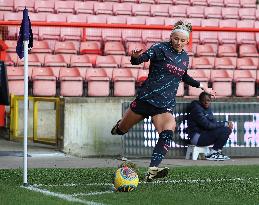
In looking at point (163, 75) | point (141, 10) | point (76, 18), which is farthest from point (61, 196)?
point (141, 10)

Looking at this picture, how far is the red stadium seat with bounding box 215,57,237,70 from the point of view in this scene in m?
19.0

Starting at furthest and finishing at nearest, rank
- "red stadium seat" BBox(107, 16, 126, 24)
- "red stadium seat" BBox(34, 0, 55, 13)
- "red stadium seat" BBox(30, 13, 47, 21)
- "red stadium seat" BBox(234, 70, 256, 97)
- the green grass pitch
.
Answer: "red stadium seat" BBox(107, 16, 126, 24), "red stadium seat" BBox(34, 0, 55, 13), "red stadium seat" BBox(30, 13, 47, 21), "red stadium seat" BBox(234, 70, 256, 97), the green grass pitch

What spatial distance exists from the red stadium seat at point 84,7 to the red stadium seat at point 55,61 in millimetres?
2761

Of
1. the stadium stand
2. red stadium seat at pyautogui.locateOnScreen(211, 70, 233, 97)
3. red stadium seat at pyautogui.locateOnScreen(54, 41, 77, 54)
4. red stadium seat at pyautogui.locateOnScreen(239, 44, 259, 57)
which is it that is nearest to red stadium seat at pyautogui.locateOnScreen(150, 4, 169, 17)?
the stadium stand

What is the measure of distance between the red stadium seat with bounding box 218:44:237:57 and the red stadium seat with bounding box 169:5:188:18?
187cm

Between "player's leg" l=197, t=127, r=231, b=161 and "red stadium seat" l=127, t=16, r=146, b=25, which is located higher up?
"red stadium seat" l=127, t=16, r=146, b=25

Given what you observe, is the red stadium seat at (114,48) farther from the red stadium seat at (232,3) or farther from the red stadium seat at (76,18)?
the red stadium seat at (232,3)

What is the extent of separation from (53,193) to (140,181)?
1.51 metres

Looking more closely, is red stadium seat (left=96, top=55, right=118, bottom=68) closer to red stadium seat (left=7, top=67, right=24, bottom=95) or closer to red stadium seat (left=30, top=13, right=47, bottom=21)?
red stadium seat (left=30, top=13, right=47, bottom=21)

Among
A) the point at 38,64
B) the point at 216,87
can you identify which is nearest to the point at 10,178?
the point at 38,64

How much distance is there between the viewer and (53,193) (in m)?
7.84

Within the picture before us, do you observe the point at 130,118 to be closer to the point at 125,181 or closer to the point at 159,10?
the point at 125,181

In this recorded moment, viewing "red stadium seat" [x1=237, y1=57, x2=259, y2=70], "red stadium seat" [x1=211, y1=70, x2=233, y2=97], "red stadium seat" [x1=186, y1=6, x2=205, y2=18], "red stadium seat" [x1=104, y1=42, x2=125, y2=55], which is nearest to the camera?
"red stadium seat" [x1=211, y1=70, x2=233, y2=97]

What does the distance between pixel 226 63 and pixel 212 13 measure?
10.4 ft
